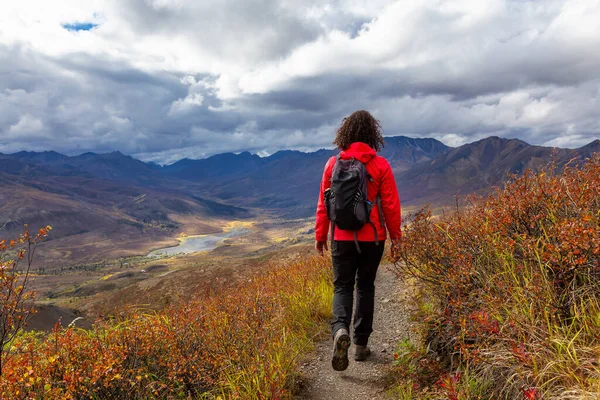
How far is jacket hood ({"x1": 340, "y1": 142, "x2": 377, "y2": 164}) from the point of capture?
12.9 ft

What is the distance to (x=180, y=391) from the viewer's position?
11.6 feet

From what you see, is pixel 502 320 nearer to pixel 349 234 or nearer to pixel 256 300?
pixel 349 234

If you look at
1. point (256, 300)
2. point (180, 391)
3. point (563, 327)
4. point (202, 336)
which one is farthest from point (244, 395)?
point (563, 327)

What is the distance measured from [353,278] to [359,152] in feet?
4.99

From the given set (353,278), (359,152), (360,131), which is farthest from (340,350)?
(360,131)

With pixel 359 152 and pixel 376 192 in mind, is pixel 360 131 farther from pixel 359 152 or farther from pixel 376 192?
pixel 376 192

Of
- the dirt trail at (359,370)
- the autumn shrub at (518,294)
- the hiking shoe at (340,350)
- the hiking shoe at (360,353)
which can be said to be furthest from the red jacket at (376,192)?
the dirt trail at (359,370)

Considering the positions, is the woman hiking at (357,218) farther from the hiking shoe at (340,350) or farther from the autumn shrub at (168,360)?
the autumn shrub at (168,360)

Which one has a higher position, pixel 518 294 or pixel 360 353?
pixel 518 294

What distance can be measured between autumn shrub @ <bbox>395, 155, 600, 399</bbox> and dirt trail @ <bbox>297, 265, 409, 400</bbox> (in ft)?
1.35

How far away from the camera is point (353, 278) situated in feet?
13.5

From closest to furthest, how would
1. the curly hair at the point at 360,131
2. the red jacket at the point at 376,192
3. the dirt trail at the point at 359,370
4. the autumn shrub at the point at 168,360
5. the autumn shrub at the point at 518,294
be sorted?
the autumn shrub at the point at 518,294 < the autumn shrub at the point at 168,360 < the dirt trail at the point at 359,370 < the red jacket at the point at 376,192 < the curly hair at the point at 360,131

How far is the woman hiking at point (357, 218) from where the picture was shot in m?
3.75

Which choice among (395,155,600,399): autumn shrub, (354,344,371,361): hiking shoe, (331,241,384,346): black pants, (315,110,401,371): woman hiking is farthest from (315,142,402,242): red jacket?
(354,344,371,361): hiking shoe
